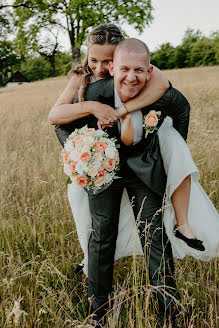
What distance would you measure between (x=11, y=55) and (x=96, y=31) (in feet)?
212

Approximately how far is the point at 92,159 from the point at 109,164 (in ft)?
0.37

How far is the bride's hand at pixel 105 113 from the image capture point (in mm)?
1897

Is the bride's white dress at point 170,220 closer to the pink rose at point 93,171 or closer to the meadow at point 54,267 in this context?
the meadow at point 54,267

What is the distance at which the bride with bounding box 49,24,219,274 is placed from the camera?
1956mm

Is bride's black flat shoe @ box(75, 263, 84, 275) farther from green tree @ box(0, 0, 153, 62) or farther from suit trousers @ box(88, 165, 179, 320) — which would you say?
green tree @ box(0, 0, 153, 62)

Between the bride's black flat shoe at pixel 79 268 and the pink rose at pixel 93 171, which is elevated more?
the pink rose at pixel 93 171

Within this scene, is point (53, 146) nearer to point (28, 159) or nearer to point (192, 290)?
point (28, 159)

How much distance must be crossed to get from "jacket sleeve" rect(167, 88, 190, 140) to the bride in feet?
0.23

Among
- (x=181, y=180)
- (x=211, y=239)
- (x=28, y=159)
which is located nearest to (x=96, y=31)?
(x=181, y=180)

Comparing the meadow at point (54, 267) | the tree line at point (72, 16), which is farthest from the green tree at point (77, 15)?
the meadow at point (54, 267)

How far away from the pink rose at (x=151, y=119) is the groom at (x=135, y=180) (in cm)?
8

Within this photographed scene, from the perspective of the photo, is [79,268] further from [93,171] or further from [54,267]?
[93,171]

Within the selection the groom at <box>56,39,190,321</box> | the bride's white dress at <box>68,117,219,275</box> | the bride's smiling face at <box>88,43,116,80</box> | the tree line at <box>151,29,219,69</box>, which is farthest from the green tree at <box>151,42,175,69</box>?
the groom at <box>56,39,190,321</box>

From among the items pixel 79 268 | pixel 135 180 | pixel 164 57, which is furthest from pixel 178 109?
pixel 164 57
